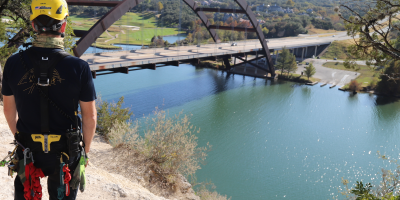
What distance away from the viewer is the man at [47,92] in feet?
7.80

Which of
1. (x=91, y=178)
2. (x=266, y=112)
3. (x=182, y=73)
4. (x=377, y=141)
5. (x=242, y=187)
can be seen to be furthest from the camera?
(x=182, y=73)

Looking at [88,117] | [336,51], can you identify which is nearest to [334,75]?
[336,51]

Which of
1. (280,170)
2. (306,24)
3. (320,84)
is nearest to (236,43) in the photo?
(320,84)

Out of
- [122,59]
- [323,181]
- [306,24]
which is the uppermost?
[306,24]

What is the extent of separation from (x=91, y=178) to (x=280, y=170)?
12465 millimetres

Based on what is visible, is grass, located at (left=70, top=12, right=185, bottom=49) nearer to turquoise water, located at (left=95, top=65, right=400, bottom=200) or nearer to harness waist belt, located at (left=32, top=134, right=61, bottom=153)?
turquoise water, located at (left=95, top=65, right=400, bottom=200)

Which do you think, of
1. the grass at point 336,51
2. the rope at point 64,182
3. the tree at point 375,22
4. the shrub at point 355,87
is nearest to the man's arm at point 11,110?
the rope at point 64,182

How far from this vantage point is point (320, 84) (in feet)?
131

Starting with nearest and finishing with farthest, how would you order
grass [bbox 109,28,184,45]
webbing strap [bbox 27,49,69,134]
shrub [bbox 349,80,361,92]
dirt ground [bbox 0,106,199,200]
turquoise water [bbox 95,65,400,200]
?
webbing strap [bbox 27,49,69,134] < dirt ground [bbox 0,106,199,200] < turquoise water [bbox 95,65,400,200] < shrub [bbox 349,80,361,92] < grass [bbox 109,28,184,45]

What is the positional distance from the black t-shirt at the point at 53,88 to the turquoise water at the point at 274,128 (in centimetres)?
915

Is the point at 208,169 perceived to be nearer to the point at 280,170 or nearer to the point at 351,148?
the point at 280,170

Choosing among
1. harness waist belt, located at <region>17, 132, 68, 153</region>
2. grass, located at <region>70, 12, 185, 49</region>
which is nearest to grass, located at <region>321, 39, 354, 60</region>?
grass, located at <region>70, 12, 185, 49</region>

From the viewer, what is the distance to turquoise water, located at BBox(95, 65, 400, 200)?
15.6m

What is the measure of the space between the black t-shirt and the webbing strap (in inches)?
1.1
